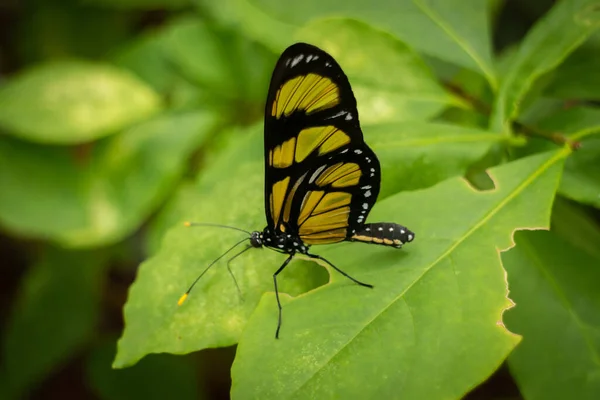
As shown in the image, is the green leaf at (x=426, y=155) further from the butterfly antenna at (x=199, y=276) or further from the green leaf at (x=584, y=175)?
the butterfly antenna at (x=199, y=276)

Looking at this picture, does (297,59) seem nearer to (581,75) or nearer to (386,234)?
(386,234)

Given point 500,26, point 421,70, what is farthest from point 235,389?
point 500,26

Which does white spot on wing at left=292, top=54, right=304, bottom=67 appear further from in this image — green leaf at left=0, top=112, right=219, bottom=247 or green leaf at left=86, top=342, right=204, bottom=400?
green leaf at left=86, top=342, right=204, bottom=400

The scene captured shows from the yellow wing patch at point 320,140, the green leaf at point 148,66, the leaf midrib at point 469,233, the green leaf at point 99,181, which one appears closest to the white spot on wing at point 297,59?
the yellow wing patch at point 320,140

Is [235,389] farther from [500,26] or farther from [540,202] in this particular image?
[500,26]

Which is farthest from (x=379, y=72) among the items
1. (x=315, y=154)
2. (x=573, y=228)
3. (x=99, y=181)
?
(x=99, y=181)

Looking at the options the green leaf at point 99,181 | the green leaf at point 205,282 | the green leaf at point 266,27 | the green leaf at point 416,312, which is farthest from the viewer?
the green leaf at point 99,181
